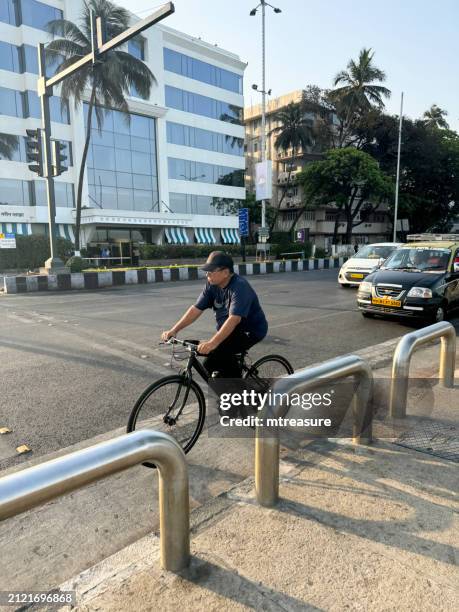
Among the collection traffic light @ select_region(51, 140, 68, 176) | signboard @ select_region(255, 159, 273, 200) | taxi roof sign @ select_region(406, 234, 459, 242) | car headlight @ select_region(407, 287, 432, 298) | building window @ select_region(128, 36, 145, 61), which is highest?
building window @ select_region(128, 36, 145, 61)

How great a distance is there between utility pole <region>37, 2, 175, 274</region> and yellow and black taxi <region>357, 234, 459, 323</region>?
6853 mm

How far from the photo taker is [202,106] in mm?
42906

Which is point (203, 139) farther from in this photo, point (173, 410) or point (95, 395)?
point (173, 410)

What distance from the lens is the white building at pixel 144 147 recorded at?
105 ft

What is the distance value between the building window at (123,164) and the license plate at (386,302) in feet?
98.8

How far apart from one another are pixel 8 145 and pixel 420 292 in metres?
32.6

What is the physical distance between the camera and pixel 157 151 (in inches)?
1544

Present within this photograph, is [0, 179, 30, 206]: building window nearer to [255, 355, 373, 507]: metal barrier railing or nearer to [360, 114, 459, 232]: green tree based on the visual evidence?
[360, 114, 459, 232]: green tree

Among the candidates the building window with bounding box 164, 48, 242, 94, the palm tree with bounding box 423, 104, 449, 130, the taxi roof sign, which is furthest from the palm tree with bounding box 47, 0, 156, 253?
the palm tree with bounding box 423, 104, 449, 130

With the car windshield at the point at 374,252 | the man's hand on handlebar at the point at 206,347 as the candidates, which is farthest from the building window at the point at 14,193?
the man's hand on handlebar at the point at 206,347

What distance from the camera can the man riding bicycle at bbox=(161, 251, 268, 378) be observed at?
353 centimetres

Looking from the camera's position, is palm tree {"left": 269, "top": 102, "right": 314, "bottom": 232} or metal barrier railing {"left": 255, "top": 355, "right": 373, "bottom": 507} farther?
palm tree {"left": 269, "top": 102, "right": 314, "bottom": 232}

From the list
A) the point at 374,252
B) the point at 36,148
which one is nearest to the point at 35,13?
the point at 36,148

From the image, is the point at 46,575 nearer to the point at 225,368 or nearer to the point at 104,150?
the point at 225,368
